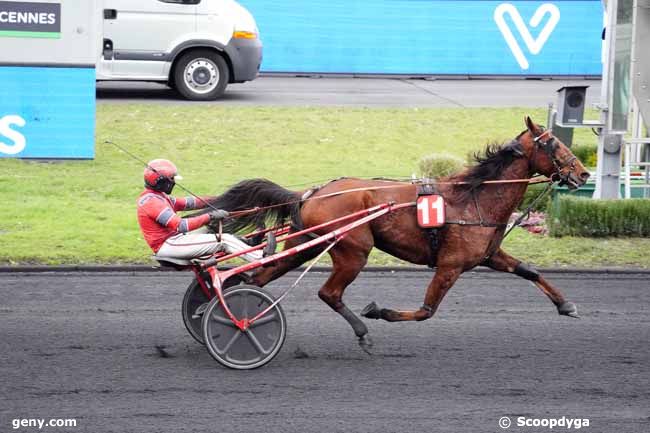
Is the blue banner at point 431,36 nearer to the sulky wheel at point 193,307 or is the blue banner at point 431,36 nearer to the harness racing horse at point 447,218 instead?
the harness racing horse at point 447,218

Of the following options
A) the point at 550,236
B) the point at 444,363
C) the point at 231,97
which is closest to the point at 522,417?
the point at 444,363

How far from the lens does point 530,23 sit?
20516 mm

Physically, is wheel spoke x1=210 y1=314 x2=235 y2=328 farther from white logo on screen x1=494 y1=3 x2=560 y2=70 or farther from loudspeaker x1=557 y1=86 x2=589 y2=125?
white logo on screen x1=494 y1=3 x2=560 y2=70

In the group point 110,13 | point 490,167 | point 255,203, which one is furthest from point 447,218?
point 110,13

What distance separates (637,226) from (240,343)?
19.6ft

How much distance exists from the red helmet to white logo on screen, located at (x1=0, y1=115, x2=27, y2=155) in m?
7.50

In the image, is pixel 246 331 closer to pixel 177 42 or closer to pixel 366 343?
pixel 366 343

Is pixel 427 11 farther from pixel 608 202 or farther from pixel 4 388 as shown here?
pixel 4 388

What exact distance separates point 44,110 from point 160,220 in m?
7.62

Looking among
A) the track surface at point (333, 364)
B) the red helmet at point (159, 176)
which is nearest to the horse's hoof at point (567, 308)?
the track surface at point (333, 364)

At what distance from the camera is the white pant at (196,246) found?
7.14m

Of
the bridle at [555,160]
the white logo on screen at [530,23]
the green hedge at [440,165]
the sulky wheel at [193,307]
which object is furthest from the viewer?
the white logo on screen at [530,23]

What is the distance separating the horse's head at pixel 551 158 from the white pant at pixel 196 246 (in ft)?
6.91

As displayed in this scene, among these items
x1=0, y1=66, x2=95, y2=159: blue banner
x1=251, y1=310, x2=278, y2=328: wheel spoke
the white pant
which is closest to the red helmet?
the white pant
